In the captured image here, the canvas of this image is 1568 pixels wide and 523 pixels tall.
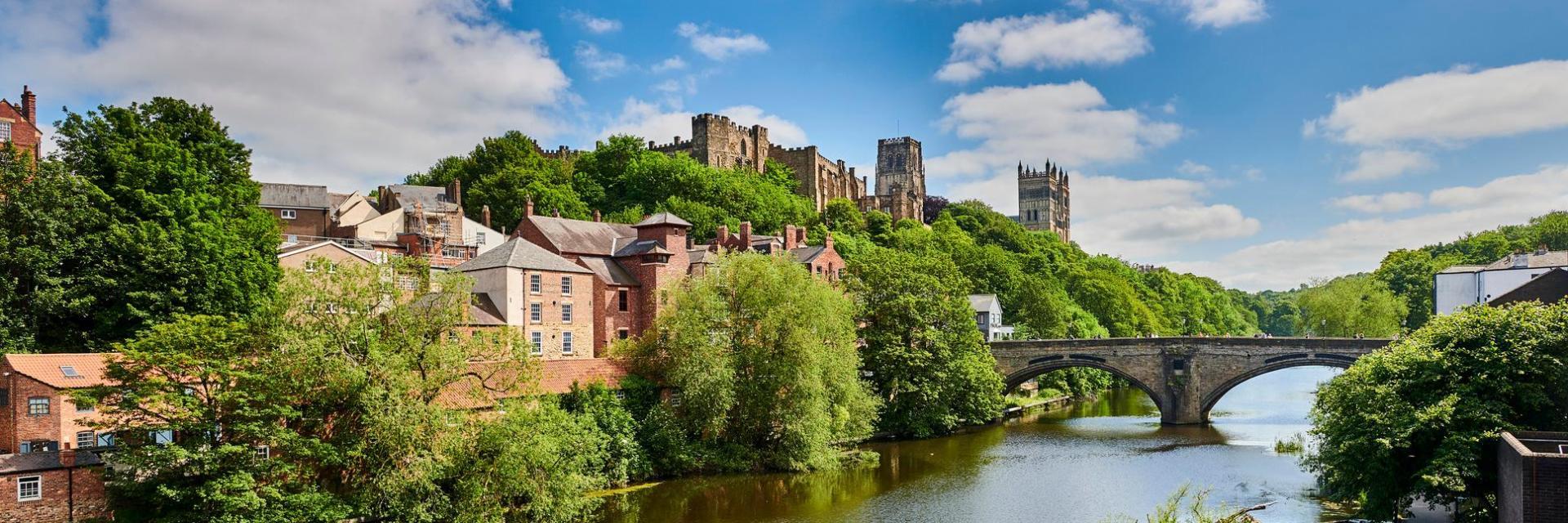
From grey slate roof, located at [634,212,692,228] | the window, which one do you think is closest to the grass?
grey slate roof, located at [634,212,692,228]

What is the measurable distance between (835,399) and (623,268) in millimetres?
10392

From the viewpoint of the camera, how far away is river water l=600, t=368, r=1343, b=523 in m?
29.9

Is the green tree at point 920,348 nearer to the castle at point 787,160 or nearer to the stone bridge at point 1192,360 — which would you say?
the stone bridge at point 1192,360

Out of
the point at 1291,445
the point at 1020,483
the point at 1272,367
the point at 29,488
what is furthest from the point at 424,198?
the point at 1291,445

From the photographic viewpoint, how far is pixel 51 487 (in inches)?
914

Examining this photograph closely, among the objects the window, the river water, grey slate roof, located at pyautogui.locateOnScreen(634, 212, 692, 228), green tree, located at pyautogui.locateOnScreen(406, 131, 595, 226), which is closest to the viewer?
the window

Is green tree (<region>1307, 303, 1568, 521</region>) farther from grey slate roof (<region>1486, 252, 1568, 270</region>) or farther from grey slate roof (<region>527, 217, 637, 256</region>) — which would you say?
grey slate roof (<region>527, 217, 637, 256</region>)

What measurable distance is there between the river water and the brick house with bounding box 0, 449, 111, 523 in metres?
11.8

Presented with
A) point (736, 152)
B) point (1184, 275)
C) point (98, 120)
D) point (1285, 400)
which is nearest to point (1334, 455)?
point (98, 120)

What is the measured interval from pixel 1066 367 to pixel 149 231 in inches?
1585

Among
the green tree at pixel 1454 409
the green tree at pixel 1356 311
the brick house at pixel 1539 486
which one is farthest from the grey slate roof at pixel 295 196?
the green tree at pixel 1356 311

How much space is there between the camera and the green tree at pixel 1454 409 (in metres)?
23.2

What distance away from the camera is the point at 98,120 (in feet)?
111

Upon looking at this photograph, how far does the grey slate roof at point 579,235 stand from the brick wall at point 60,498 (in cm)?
1980
